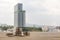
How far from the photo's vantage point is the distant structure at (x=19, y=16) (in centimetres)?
518

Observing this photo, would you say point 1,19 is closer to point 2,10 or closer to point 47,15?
point 2,10

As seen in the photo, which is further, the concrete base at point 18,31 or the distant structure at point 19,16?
the distant structure at point 19,16

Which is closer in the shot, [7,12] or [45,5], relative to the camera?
[7,12]

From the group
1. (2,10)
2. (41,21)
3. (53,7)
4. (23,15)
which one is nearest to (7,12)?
(2,10)

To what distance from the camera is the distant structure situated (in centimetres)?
518

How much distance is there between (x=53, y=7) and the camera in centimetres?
601

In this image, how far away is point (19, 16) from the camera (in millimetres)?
5219

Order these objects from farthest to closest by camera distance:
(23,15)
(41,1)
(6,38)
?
(41,1), (23,15), (6,38)

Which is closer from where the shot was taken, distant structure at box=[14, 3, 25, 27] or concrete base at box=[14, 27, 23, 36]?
concrete base at box=[14, 27, 23, 36]

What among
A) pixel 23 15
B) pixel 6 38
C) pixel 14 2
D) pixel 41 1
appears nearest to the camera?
pixel 6 38

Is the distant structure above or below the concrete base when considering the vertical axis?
above

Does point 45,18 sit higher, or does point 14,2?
point 14,2

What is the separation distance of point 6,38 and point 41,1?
8.59 ft

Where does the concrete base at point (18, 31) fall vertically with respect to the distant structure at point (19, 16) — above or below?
below
